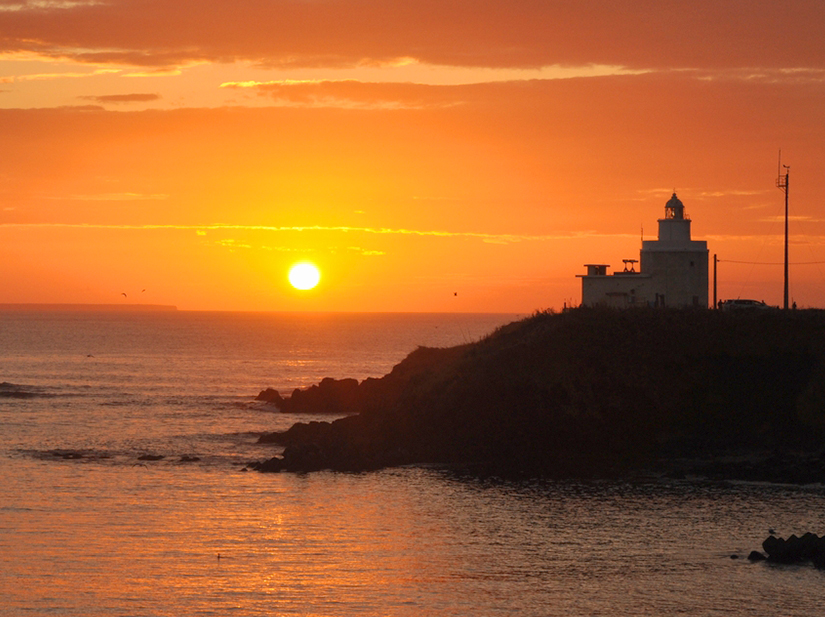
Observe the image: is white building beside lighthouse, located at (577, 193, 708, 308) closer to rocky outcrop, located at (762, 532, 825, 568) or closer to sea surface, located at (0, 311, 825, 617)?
sea surface, located at (0, 311, 825, 617)

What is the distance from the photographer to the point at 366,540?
35125 mm

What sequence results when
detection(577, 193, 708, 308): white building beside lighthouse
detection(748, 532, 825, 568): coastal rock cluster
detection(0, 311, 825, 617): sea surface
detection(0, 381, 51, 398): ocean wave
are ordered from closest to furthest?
detection(0, 311, 825, 617): sea surface < detection(748, 532, 825, 568): coastal rock cluster < detection(577, 193, 708, 308): white building beside lighthouse < detection(0, 381, 51, 398): ocean wave

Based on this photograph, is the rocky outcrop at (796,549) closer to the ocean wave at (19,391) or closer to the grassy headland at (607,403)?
the grassy headland at (607,403)

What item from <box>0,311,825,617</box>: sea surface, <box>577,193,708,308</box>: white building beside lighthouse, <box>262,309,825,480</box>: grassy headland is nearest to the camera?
<box>0,311,825,617</box>: sea surface

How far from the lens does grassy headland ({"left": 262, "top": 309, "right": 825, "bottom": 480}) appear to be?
5031 cm

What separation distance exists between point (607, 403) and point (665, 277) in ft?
63.0

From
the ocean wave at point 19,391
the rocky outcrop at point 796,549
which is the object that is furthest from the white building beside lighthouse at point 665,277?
the ocean wave at point 19,391

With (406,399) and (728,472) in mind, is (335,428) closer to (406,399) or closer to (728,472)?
(406,399)

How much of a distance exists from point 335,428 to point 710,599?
104 feet

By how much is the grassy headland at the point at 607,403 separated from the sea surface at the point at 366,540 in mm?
3850

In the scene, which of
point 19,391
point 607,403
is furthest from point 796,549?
point 19,391

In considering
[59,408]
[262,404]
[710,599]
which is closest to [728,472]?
[710,599]

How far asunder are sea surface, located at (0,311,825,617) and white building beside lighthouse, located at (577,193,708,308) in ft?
85.3

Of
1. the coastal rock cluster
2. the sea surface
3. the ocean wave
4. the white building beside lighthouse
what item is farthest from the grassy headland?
the ocean wave
